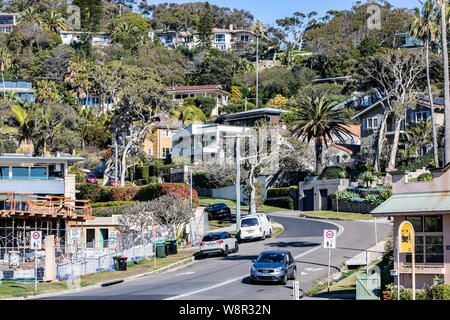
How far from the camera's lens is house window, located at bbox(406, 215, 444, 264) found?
24.2 metres

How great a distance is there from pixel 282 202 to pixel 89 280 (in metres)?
42.6

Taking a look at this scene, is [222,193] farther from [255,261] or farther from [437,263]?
[437,263]

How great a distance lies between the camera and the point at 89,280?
34.2m

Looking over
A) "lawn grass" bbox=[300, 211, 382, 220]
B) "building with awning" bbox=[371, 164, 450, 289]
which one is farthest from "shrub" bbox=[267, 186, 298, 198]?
"building with awning" bbox=[371, 164, 450, 289]

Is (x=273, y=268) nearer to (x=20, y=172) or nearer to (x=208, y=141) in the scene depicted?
(x=20, y=172)

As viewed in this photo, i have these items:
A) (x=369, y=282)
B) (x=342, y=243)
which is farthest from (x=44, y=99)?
(x=369, y=282)

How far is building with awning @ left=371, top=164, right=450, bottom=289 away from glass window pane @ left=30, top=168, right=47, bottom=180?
38874 mm

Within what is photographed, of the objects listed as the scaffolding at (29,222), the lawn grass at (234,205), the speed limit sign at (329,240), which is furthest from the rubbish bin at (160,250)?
the lawn grass at (234,205)

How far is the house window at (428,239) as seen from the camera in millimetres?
24203

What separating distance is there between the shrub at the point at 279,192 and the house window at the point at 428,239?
49348 millimetres

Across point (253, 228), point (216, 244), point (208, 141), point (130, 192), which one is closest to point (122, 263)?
point (216, 244)

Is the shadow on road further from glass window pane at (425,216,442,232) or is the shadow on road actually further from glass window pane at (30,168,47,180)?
glass window pane at (30,168,47,180)

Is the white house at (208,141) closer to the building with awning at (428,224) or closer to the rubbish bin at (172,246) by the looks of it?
the rubbish bin at (172,246)
